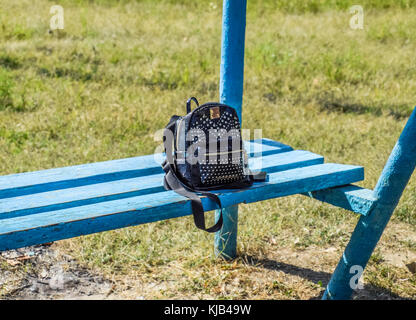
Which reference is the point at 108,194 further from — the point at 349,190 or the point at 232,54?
the point at 349,190

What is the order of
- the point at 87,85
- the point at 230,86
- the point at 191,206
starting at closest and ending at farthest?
the point at 191,206
the point at 230,86
the point at 87,85

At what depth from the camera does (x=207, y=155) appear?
220cm

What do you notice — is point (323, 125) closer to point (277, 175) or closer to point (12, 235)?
point (277, 175)

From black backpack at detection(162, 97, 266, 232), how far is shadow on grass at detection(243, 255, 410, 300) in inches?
30.4

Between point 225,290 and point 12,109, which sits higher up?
point 12,109

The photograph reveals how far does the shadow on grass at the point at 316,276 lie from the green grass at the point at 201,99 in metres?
0.04

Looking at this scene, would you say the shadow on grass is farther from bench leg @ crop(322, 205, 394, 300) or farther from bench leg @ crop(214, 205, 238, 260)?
bench leg @ crop(322, 205, 394, 300)

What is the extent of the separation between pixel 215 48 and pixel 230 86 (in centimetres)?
439

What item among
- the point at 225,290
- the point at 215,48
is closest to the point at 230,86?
the point at 225,290

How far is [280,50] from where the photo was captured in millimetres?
Result: 6961

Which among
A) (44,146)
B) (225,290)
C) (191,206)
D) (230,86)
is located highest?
(230,86)

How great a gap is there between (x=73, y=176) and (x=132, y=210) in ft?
1.52

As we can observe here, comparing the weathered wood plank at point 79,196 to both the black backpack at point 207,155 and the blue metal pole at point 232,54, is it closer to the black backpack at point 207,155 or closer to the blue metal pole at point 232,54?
the black backpack at point 207,155

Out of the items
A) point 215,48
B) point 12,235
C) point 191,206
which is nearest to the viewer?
point 12,235
